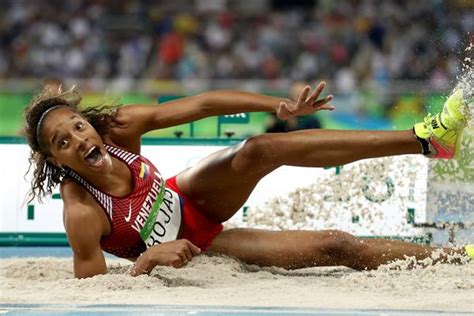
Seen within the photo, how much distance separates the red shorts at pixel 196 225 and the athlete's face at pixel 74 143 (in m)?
0.62

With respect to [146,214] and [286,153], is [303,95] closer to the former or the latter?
[286,153]

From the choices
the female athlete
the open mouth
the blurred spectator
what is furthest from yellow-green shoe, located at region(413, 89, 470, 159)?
the blurred spectator

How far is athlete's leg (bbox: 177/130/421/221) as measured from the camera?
5.54 metres

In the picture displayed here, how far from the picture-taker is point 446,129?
5.48 metres

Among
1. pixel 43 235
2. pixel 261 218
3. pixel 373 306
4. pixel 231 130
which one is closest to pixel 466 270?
pixel 373 306

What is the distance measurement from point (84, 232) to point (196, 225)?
84 centimetres

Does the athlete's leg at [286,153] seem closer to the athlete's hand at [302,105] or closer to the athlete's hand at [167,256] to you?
the athlete's hand at [302,105]

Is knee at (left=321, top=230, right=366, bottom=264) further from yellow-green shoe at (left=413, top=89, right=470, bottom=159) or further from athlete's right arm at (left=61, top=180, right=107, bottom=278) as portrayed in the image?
athlete's right arm at (left=61, top=180, right=107, bottom=278)

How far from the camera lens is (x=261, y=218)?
7562 mm

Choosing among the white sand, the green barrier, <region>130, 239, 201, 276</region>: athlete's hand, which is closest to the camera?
the white sand

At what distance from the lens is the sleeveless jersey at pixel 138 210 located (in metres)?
5.66

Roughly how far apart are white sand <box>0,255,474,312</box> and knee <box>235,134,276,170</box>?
0.66 m

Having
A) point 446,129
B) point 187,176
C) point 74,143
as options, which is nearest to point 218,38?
point 187,176

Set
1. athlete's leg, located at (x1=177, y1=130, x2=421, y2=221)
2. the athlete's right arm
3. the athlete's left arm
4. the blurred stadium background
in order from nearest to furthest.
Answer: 1. the athlete's right arm
2. athlete's leg, located at (x1=177, y1=130, x2=421, y2=221)
3. the athlete's left arm
4. the blurred stadium background
